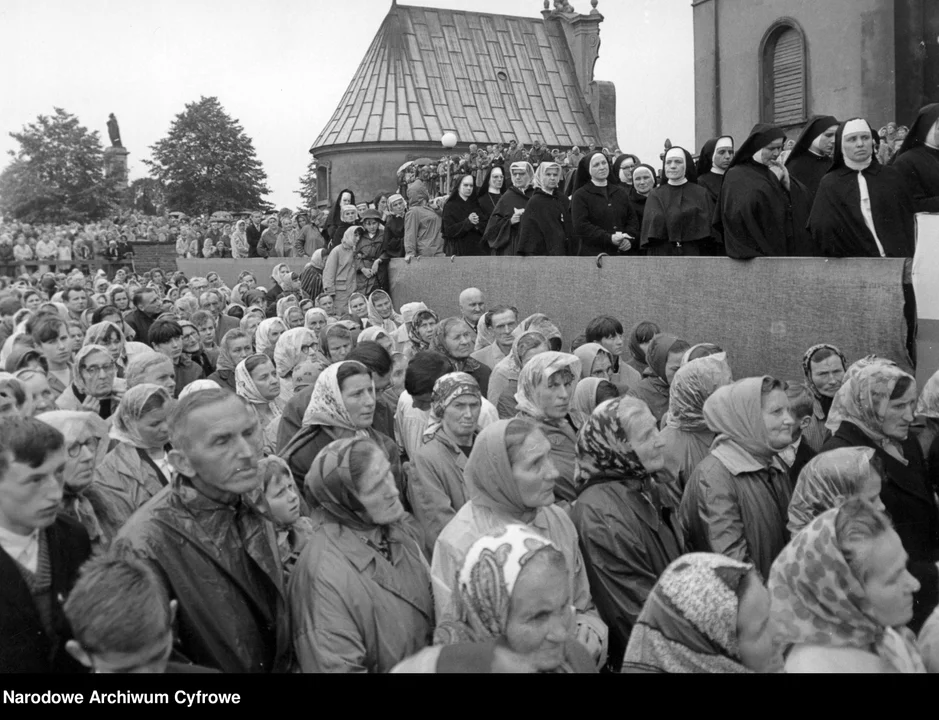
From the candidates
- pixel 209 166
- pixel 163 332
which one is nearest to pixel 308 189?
pixel 209 166

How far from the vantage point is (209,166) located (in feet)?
143

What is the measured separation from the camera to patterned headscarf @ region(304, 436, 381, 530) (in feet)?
13.2

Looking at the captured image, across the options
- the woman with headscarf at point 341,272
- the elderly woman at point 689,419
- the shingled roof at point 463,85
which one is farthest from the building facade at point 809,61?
the shingled roof at point 463,85

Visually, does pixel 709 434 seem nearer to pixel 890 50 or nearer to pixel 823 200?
pixel 823 200

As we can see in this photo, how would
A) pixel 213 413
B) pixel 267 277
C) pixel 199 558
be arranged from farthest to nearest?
pixel 267 277
pixel 213 413
pixel 199 558

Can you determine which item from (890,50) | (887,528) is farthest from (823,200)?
(890,50)

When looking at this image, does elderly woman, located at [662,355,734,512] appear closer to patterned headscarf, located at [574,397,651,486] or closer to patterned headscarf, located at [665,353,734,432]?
patterned headscarf, located at [665,353,734,432]

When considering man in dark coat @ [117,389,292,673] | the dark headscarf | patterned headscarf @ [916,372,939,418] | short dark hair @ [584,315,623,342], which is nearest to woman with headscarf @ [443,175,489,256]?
the dark headscarf

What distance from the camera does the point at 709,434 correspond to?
5.77 meters

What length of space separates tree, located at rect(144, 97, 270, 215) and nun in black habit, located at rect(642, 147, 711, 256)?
33.2 metres

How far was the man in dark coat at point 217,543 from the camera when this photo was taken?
12.0 feet

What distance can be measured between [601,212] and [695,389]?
570cm

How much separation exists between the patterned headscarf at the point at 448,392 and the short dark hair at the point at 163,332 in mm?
4036
